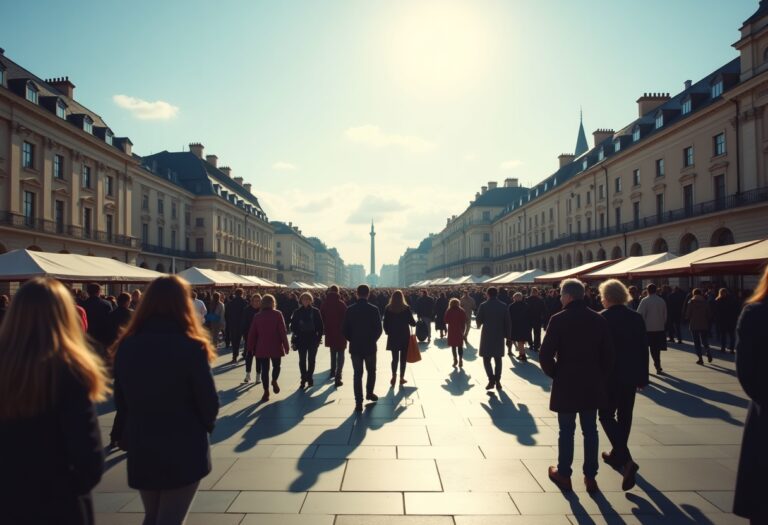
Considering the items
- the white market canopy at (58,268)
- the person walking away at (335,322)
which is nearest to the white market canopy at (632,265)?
the person walking away at (335,322)

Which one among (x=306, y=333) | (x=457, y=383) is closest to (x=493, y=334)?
(x=457, y=383)

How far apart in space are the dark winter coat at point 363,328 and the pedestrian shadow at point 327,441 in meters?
0.95

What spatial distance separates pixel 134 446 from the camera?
2.80 m

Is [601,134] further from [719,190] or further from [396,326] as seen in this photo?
[396,326]

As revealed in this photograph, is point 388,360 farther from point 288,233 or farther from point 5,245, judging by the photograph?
point 288,233

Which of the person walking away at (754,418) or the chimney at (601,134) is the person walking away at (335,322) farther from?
the chimney at (601,134)

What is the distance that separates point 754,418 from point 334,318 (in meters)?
8.01

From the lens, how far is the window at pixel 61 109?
30.9 metres

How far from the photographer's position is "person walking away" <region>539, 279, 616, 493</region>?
4691 millimetres

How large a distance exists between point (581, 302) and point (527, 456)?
6.42ft

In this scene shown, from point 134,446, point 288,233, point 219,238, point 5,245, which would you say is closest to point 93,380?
point 134,446

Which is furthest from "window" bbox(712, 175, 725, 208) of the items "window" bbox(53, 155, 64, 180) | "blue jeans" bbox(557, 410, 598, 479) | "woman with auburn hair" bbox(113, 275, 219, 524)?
"window" bbox(53, 155, 64, 180)

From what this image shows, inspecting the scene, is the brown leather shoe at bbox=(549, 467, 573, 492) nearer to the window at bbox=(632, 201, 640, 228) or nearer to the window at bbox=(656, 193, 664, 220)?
the window at bbox=(656, 193, 664, 220)

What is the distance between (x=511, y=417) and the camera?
7363mm
